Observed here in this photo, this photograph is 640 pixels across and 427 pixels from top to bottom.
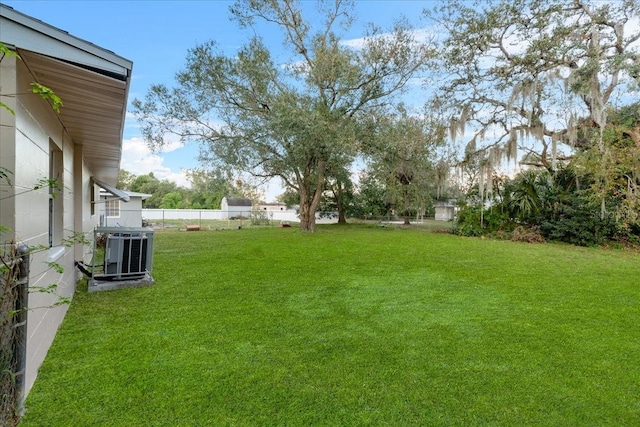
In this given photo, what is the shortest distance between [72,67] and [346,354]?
9.71ft

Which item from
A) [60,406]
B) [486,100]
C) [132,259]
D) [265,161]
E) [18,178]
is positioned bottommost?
[60,406]

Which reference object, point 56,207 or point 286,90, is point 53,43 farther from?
point 286,90

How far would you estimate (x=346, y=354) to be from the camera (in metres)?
2.99

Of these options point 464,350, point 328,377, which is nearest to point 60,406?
point 328,377

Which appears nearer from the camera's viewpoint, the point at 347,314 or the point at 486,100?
the point at 347,314

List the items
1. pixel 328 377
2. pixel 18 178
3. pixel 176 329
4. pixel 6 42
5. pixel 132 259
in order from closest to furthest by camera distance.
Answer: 1. pixel 6 42
2. pixel 18 178
3. pixel 328 377
4. pixel 176 329
5. pixel 132 259

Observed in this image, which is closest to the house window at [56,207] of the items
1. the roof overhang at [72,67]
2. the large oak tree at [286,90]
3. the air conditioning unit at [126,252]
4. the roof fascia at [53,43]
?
the roof overhang at [72,67]

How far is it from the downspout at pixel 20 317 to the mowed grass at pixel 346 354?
33cm

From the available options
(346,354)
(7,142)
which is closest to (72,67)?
(7,142)

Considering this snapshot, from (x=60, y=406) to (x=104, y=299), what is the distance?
106 inches

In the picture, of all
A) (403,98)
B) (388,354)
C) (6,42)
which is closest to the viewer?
(6,42)

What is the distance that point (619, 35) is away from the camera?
384 inches

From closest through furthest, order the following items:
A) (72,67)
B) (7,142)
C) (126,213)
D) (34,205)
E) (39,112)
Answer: (7,142), (72,67), (34,205), (39,112), (126,213)

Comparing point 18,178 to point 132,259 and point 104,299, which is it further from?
point 132,259
